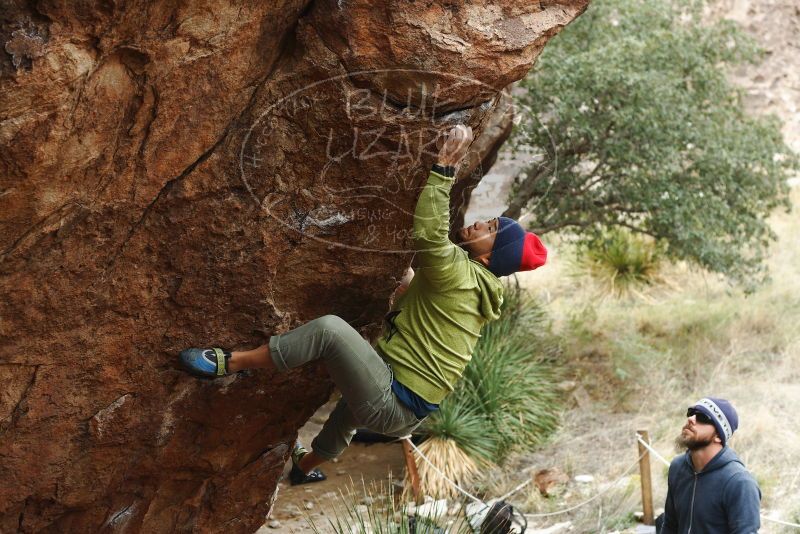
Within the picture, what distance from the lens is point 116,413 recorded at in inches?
192

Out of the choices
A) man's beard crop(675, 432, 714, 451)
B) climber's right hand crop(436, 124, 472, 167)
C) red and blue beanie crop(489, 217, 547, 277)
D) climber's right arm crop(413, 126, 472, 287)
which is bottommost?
man's beard crop(675, 432, 714, 451)

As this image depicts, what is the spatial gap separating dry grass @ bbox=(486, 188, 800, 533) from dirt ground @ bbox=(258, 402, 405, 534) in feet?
3.43

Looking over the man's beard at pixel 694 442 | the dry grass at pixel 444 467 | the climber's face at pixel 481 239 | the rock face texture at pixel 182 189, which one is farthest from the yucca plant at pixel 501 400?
the climber's face at pixel 481 239

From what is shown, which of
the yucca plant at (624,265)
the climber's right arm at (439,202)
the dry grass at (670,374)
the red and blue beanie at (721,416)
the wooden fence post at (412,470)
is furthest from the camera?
the yucca plant at (624,265)

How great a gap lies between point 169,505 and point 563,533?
127 inches

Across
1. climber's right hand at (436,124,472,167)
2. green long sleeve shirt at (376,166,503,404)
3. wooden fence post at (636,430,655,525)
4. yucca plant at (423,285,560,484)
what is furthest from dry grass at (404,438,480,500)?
climber's right hand at (436,124,472,167)

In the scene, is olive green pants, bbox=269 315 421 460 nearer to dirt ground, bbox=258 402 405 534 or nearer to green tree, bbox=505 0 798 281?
dirt ground, bbox=258 402 405 534

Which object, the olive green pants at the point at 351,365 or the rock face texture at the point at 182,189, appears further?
the olive green pants at the point at 351,365

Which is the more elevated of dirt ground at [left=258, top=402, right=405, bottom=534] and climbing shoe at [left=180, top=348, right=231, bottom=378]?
climbing shoe at [left=180, top=348, right=231, bottom=378]

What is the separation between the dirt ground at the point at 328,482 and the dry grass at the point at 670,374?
1.05 metres

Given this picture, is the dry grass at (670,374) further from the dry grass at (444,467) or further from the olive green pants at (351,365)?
the olive green pants at (351,365)

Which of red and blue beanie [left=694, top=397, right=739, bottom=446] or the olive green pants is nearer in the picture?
the olive green pants

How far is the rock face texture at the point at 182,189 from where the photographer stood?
156 inches

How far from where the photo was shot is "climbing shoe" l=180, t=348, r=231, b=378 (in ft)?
15.3
